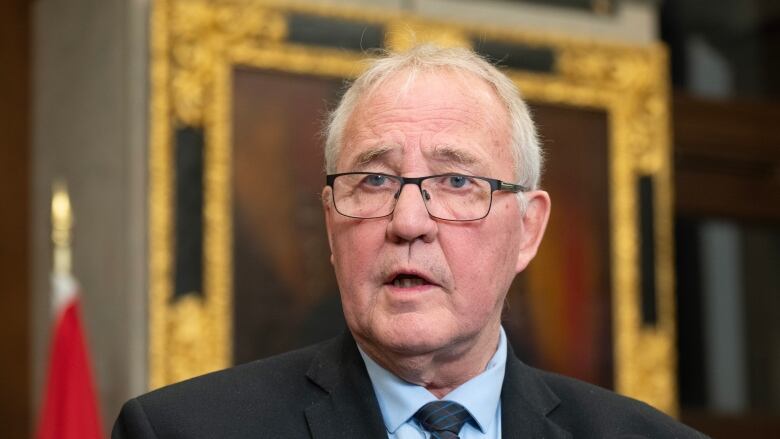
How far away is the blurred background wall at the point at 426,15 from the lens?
7.19m

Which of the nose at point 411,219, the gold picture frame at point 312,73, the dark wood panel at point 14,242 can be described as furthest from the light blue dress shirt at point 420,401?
the dark wood panel at point 14,242

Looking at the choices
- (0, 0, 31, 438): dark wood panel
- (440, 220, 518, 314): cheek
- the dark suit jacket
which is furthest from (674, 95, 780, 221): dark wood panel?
(440, 220, 518, 314): cheek

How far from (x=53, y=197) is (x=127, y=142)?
0.59 meters

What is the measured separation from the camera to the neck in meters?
3.07

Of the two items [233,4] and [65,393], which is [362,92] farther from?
[233,4]

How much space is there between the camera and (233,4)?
294 inches

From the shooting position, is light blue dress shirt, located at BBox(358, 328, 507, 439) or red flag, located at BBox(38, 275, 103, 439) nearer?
light blue dress shirt, located at BBox(358, 328, 507, 439)

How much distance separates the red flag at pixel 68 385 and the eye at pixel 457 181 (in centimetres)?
328

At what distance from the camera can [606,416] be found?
330cm

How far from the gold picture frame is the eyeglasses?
3.38m

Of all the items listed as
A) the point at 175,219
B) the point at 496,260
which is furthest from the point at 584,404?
the point at 175,219

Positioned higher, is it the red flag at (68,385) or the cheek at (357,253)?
the cheek at (357,253)

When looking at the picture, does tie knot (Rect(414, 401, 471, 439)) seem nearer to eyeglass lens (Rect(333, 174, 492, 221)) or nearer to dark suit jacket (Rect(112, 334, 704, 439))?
dark suit jacket (Rect(112, 334, 704, 439))

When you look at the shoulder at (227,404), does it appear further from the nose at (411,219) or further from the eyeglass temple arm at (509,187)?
the eyeglass temple arm at (509,187)
